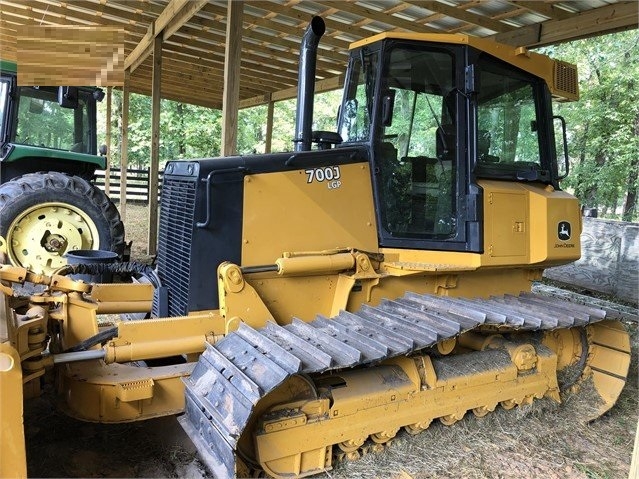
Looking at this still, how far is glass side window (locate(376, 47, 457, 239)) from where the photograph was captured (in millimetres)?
3738

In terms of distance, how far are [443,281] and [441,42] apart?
5.70ft

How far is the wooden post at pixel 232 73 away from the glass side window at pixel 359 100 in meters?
1.39

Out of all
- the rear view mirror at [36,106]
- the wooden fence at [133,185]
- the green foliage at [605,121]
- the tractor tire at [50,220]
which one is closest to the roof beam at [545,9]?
the tractor tire at [50,220]

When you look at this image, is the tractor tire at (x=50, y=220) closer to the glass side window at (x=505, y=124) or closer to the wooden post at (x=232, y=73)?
the wooden post at (x=232, y=73)

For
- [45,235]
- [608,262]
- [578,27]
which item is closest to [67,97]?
[45,235]

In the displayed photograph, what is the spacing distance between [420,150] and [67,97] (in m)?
5.25

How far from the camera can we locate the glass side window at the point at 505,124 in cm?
391

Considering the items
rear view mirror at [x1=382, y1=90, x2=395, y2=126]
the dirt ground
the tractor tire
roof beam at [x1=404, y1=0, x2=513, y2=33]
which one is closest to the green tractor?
the tractor tire

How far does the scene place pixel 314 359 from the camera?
110 inches

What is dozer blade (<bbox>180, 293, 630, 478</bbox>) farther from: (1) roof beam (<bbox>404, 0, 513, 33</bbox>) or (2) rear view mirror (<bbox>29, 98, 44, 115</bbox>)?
(2) rear view mirror (<bbox>29, 98, 44, 115</bbox>)

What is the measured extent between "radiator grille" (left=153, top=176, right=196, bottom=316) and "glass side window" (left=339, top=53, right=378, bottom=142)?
4.10ft

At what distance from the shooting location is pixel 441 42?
3738 mm

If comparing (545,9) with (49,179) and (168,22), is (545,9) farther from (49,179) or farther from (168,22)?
(49,179)

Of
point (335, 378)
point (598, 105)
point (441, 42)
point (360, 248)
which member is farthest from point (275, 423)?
point (598, 105)
